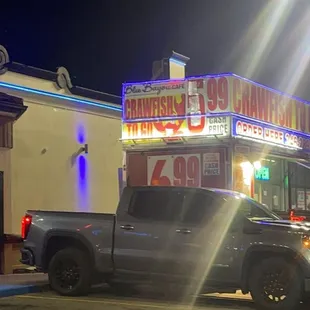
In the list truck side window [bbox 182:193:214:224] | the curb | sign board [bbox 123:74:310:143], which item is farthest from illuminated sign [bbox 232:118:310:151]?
the curb

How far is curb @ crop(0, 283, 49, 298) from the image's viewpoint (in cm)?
1177

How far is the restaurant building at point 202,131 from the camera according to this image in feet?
52.9

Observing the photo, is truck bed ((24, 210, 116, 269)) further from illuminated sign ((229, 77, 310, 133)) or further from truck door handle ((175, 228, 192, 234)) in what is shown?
illuminated sign ((229, 77, 310, 133))

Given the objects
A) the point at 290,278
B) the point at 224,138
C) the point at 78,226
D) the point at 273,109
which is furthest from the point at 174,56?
the point at 290,278

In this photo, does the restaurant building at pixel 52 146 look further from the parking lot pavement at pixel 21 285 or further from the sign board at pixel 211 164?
the sign board at pixel 211 164

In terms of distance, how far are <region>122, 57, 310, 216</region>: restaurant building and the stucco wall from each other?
1217 mm

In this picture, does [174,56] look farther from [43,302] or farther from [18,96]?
[43,302]

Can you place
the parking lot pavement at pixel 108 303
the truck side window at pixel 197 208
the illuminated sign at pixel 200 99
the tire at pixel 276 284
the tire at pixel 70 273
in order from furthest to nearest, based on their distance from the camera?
the illuminated sign at pixel 200 99 → the tire at pixel 70 273 → the truck side window at pixel 197 208 → the parking lot pavement at pixel 108 303 → the tire at pixel 276 284

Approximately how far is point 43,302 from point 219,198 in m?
3.44

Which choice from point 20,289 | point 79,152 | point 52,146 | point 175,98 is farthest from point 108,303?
point 79,152

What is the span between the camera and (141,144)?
17.4m

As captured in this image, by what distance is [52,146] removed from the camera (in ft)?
55.1

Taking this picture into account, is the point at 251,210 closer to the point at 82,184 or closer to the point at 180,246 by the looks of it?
the point at 180,246

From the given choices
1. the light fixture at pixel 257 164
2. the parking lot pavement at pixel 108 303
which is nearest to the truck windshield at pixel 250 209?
the parking lot pavement at pixel 108 303
